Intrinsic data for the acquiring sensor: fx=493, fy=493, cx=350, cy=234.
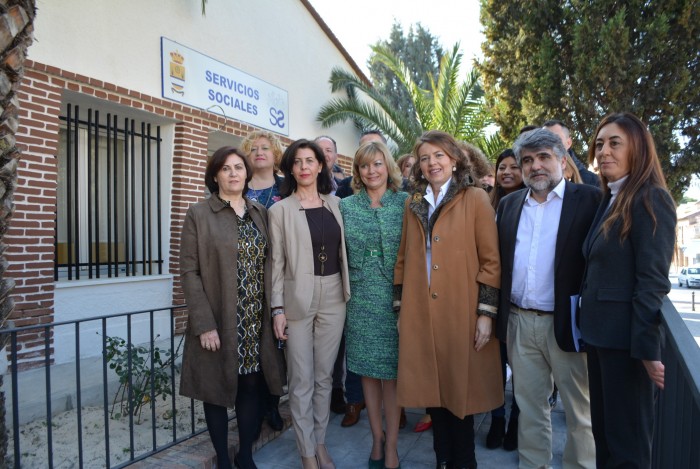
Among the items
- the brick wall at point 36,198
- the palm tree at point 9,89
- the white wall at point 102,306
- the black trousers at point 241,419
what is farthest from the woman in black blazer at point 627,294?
the brick wall at point 36,198

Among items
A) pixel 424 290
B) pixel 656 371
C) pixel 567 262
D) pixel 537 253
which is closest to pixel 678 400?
pixel 656 371

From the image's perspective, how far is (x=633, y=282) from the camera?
2188mm

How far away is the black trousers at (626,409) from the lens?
213cm

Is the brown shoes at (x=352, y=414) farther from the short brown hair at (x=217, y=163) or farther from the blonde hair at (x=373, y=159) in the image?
the short brown hair at (x=217, y=163)

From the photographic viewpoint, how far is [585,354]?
2635 millimetres

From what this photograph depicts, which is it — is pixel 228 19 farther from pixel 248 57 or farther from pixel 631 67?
pixel 631 67

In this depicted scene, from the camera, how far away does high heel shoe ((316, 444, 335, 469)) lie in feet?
10.2

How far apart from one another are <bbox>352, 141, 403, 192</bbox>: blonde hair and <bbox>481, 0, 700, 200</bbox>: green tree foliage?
841 centimetres

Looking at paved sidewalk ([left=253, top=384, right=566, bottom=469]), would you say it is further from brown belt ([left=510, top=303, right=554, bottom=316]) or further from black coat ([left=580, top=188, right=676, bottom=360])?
black coat ([left=580, top=188, right=676, bottom=360])

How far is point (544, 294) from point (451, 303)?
0.50 meters

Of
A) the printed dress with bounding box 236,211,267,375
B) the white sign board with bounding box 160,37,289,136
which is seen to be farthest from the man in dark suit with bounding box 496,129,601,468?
the white sign board with bounding box 160,37,289,136

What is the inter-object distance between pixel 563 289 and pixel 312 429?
170cm

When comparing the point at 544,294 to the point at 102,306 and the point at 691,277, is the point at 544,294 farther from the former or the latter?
the point at 691,277

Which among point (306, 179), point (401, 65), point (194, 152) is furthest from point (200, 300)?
point (401, 65)
